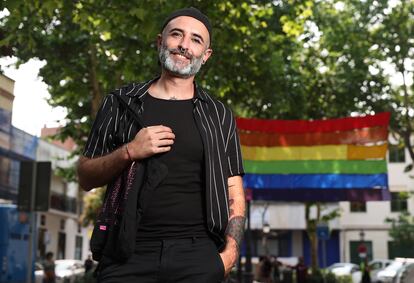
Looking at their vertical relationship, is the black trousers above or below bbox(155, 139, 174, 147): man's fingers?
below

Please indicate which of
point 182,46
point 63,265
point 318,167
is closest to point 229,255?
point 182,46

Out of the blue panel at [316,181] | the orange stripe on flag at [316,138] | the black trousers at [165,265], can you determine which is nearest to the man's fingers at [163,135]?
the black trousers at [165,265]

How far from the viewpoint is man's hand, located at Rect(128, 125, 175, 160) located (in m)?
2.50

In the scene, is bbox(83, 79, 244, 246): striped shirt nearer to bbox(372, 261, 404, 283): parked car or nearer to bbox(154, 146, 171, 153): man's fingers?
bbox(154, 146, 171, 153): man's fingers

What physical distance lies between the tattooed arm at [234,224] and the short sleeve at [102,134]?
1.68 feet

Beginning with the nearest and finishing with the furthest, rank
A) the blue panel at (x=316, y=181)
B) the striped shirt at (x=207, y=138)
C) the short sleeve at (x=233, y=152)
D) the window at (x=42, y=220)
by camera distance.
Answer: the striped shirt at (x=207, y=138) < the short sleeve at (x=233, y=152) < the blue panel at (x=316, y=181) < the window at (x=42, y=220)

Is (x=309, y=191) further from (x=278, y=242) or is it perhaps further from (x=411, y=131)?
(x=278, y=242)

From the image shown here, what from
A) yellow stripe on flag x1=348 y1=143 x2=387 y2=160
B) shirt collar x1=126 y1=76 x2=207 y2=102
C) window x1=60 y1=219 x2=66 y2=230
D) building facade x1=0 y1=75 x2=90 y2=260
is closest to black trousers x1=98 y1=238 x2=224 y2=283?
shirt collar x1=126 y1=76 x2=207 y2=102

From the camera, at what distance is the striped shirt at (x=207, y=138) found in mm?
2613

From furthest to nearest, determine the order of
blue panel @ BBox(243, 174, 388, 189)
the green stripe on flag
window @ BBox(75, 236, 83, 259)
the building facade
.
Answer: window @ BBox(75, 236, 83, 259) < the building facade < the green stripe on flag < blue panel @ BBox(243, 174, 388, 189)

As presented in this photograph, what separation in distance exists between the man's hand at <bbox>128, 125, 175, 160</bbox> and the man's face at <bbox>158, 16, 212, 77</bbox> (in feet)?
1.12

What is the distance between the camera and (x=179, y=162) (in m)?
2.58

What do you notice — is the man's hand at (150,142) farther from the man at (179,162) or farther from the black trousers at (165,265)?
the black trousers at (165,265)

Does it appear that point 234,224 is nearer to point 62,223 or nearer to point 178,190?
point 178,190
